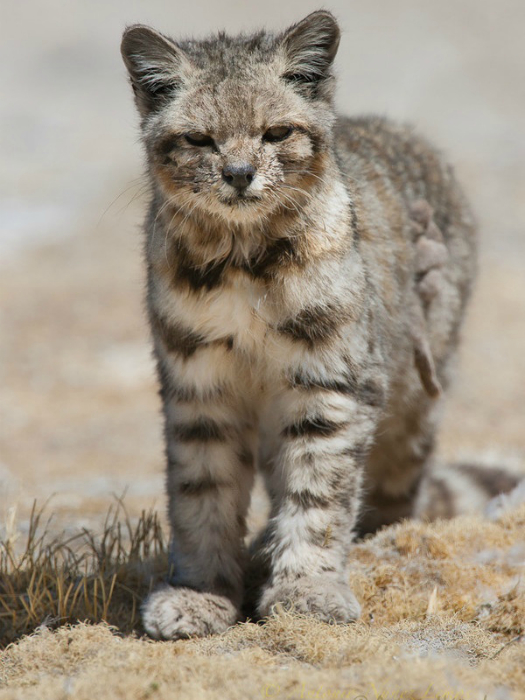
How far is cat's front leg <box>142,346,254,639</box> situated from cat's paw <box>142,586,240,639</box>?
1cm

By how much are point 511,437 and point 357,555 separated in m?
4.38

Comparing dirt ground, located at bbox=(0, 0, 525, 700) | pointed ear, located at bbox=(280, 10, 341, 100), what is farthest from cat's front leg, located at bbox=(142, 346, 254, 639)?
pointed ear, located at bbox=(280, 10, 341, 100)

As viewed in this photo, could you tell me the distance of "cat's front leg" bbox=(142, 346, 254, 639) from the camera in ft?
14.1

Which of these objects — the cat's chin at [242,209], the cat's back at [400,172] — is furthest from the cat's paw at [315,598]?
the cat's back at [400,172]

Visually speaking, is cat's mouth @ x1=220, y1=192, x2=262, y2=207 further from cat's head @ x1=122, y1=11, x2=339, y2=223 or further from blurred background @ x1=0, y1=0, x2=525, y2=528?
blurred background @ x1=0, y1=0, x2=525, y2=528

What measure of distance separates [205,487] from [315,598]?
Answer: 76 centimetres

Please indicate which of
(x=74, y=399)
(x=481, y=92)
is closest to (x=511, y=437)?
(x=74, y=399)

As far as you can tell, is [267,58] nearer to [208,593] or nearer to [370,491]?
[208,593]

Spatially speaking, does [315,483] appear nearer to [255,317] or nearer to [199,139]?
[255,317]

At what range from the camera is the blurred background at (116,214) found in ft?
29.7

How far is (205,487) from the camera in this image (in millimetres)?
4410

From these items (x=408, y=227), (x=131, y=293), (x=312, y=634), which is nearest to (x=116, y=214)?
(x=131, y=293)

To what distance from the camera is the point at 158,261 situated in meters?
4.30

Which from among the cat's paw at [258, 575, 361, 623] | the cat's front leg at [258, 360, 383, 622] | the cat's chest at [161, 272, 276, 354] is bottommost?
the cat's paw at [258, 575, 361, 623]
